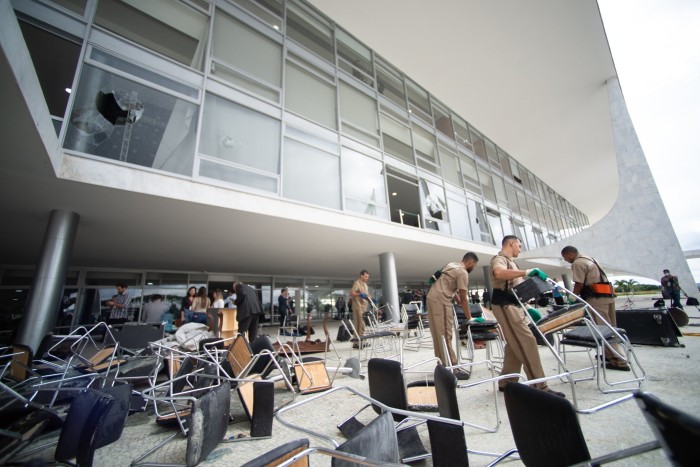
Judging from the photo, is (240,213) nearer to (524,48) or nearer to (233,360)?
(233,360)

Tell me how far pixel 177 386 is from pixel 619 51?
18.9 meters

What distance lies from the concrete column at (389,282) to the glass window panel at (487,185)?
8.14 meters

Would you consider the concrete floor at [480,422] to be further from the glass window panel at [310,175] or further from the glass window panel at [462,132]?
the glass window panel at [462,132]

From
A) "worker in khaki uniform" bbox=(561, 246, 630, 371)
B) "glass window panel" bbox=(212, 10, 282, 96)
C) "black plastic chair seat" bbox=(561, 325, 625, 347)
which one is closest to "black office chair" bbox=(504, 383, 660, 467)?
"black plastic chair seat" bbox=(561, 325, 625, 347)

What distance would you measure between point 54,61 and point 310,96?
5734 mm

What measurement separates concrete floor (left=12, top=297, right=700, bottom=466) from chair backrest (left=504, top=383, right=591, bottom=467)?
923 mm

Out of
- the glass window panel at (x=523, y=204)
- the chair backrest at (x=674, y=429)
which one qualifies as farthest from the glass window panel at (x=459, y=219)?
the chair backrest at (x=674, y=429)

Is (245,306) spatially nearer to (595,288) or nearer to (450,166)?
(595,288)

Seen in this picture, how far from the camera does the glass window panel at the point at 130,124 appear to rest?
15.3ft

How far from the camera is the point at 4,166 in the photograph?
389cm

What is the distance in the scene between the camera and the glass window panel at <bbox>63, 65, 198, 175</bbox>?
4.65 meters

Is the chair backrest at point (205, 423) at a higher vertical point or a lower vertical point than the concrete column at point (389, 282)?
lower

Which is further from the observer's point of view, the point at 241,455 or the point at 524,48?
the point at 524,48

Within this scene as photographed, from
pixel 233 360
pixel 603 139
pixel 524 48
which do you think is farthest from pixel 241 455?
pixel 603 139
